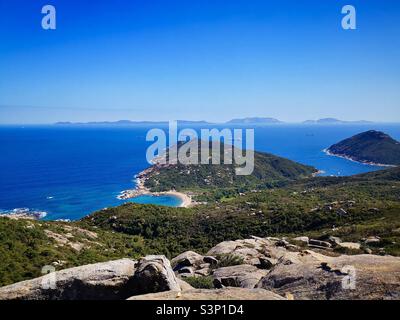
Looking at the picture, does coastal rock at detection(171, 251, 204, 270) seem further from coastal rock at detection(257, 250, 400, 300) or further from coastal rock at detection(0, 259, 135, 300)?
coastal rock at detection(0, 259, 135, 300)

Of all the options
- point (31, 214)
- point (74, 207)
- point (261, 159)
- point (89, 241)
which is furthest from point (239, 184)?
point (89, 241)

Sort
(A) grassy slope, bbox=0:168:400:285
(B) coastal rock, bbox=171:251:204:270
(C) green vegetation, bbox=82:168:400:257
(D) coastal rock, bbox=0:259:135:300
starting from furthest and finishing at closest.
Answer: (C) green vegetation, bbox=82:168:400:257, (A) grassy slope, bbox=0:168:400:285, (B) coastal rock, bbox=171:251:204:270, (D) coastal rock, bbox=0:259:135:300

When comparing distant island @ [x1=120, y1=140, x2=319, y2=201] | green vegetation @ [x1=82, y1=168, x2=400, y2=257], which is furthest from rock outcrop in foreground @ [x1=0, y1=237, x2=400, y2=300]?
distant island @ [x1=120, y1=140, x2=319, y2=201]

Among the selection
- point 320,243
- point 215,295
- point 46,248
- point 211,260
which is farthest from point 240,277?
point 46,248

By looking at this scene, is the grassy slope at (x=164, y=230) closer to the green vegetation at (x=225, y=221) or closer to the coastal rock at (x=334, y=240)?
the green vegetation at (x=225, y=221)
